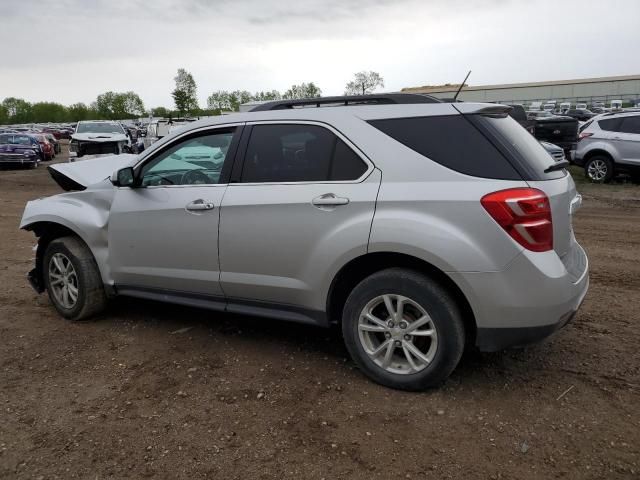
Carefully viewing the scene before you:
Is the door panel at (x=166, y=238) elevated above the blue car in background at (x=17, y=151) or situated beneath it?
elevated above

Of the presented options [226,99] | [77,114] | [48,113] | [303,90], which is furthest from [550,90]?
[48,113]

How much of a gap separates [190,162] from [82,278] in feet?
4.51

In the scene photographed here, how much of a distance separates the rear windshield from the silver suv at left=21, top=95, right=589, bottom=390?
14 millimetres

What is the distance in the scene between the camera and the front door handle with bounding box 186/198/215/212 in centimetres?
390

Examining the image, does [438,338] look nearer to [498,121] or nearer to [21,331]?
[498,121]

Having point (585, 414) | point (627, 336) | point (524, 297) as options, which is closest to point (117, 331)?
point (524, 297)

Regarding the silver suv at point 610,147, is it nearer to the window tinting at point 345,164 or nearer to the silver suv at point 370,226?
the silver suv at point 370,226

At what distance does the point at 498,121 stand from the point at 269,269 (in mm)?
1768

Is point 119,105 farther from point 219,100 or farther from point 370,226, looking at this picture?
point 370,226

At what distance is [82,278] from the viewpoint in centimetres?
461

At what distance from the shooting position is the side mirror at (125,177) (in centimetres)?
428

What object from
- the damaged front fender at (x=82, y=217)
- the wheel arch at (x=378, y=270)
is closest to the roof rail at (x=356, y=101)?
the wheel arch at (x=378, y=270)

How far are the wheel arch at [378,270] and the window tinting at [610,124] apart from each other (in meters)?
12.5

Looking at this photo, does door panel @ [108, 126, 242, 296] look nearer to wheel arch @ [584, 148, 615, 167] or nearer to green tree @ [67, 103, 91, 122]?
wheel arch @ [584, 148, 615, 167]
